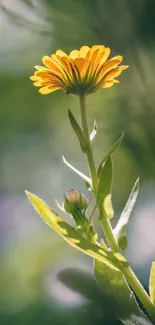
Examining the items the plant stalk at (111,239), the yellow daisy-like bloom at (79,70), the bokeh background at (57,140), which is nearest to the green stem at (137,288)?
the plant stalk at (111,239)

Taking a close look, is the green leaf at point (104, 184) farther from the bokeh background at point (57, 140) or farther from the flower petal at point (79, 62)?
the bokeh background at point (57, 140)

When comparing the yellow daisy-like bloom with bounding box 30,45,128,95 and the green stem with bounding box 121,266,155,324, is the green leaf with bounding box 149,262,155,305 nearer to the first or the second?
the green stem with bounding box 121,266,155,324

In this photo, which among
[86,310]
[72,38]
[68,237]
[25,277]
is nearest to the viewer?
[68,237]

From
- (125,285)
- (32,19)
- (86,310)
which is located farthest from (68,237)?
(32,19)

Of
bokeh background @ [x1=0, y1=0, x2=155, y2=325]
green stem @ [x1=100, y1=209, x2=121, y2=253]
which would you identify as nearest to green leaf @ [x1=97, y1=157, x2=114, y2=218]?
green stem @ [x1=100, y1=209, x2=121, y2=253]

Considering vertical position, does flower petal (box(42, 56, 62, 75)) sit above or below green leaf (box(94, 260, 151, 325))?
above

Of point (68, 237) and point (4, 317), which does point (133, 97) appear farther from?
point (68, 237)

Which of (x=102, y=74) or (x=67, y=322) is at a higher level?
(x=102, y=74)

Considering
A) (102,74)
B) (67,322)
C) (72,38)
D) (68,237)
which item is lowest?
(67,322)
